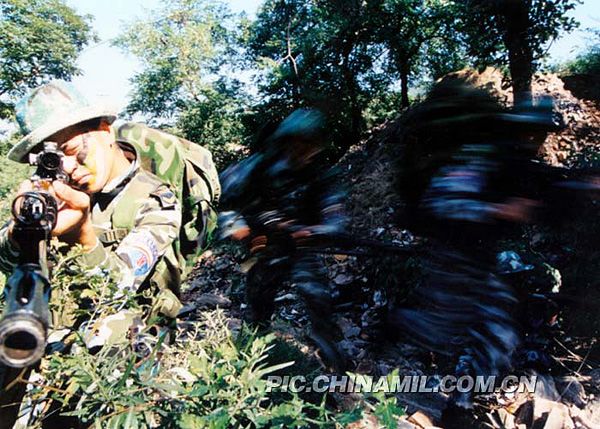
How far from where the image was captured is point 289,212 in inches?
16.8

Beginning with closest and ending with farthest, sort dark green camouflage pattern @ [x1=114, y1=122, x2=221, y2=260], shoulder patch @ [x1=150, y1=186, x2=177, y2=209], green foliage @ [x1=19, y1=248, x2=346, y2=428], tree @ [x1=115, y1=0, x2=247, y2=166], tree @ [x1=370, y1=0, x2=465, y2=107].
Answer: green foliage @ [x1=19, y1=248, x2=346, y2=428] < shoulder patch @ [x1=150, y1=186, x2=177, y2=209] < dark green camouflage pattern @ [x1=114, y1=122, x2=221, y2=260] < tree @ [x1=370, y1=0, x2=465, y2=107] < tree @ [x1=115, y1=0, x2=247, y2=166]

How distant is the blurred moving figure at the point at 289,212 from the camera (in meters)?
0.42

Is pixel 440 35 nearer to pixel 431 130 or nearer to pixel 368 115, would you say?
pixel 368 115

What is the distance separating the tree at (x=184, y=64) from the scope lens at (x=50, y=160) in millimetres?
8357

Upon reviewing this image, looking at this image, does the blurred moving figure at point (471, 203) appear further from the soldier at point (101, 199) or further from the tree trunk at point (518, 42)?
the soldier at point (101, 199)

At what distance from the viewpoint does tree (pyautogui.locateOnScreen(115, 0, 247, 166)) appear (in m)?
9.28

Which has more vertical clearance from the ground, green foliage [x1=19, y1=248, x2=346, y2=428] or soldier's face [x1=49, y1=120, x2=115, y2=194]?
soldier's face [x1=49, y1=120, x2=115, y2=194]

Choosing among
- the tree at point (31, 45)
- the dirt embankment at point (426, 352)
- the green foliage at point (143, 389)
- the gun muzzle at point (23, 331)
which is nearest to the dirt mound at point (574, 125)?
the dirt embankment at point (426, 352)

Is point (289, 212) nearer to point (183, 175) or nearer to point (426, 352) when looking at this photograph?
point (183, 175)

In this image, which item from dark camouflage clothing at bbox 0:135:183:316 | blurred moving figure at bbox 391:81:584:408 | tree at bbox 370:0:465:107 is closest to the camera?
blurred moving figure at bbox 391:81:584:408

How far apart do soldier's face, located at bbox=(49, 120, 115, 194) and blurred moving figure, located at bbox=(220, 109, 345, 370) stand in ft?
1.35

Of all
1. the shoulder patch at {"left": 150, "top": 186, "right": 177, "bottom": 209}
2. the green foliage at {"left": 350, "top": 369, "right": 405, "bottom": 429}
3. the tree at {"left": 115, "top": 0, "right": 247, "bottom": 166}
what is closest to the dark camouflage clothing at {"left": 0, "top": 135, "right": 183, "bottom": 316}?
the shoulder patch at {"left": 150, "top": 186, "right": 177, "bottom": 209}

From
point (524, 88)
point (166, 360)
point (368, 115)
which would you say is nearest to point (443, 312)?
point (524, 88)

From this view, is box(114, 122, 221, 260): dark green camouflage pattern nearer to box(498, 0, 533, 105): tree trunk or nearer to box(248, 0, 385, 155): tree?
box(248, 0, 385, 155): tree
